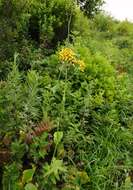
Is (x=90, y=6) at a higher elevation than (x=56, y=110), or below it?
higher

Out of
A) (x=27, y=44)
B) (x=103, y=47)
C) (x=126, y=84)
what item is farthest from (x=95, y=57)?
(x=103, y=47)

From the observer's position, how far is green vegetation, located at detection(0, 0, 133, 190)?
166 inches

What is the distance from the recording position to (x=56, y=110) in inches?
190

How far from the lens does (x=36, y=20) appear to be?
6859 mm

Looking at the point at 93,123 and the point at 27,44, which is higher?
the point at 27,44

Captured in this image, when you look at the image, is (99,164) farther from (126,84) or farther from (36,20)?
(36,20)

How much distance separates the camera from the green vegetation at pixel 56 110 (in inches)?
166

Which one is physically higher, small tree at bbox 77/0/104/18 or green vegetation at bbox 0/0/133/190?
small tree at bbox 77/0/104/18

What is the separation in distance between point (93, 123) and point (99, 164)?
59cm

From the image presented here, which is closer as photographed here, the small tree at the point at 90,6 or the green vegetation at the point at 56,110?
the green vegetation at the point at 56,110

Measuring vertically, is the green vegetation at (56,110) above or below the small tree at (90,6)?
below

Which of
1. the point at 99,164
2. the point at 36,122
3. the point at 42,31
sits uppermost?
the point at 42,31

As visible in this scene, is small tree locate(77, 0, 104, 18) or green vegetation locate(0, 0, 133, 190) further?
small tree locate(77, 0, 104, 18)

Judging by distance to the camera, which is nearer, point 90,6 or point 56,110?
point 56,110
